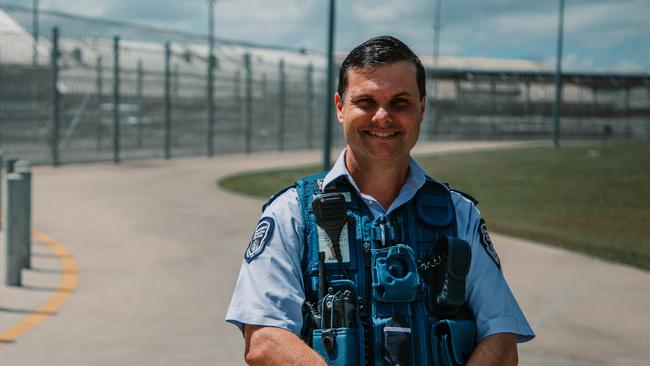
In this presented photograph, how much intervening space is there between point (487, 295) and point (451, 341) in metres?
0.19

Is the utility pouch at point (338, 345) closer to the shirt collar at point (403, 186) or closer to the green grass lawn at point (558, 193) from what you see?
the shirt collar at point (403, 186)

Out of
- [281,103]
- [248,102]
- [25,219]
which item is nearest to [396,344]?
[25,219]

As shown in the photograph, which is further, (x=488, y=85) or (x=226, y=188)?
(x=488, y=85)

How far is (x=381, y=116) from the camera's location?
2.45m

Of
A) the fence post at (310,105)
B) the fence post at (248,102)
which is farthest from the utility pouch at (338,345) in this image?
the fence post at (310,105)

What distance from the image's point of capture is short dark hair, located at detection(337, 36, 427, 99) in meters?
2.44

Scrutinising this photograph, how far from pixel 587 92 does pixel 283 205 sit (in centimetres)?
6176

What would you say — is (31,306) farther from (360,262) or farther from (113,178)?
(113,178)

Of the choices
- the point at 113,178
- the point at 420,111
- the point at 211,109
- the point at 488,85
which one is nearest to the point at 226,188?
the point at 113,178

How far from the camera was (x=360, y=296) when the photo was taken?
2.42 m

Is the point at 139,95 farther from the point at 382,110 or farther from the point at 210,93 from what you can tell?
the point at 382,110

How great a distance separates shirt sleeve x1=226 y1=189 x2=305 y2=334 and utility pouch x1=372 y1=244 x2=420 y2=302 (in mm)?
197

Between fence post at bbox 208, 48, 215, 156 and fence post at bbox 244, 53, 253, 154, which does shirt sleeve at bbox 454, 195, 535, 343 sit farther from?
fence post at bbox 244, 53, 253, 154

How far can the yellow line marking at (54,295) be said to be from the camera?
6123 mm
